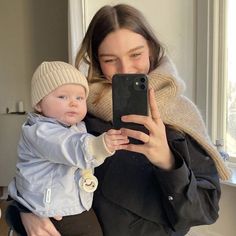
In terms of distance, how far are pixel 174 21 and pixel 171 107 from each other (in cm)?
122

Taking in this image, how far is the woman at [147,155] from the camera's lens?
0.72m

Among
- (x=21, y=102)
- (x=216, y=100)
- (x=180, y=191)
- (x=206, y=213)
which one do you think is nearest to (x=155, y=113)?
(x=180, y=191)

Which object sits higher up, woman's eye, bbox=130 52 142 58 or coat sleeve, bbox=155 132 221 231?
woman's eye, bbox=130 52 142 58

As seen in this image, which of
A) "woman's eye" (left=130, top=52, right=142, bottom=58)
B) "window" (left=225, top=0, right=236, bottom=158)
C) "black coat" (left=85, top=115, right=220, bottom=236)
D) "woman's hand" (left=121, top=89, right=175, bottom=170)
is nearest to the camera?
"woman's hand" (left=121, top=89, right=175, bottom=170)

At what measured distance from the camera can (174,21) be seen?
198cm

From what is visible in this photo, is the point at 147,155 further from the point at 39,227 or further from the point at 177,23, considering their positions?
the point at 177,23

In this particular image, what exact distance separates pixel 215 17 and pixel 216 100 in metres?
0.44

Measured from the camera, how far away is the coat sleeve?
0.71 meters

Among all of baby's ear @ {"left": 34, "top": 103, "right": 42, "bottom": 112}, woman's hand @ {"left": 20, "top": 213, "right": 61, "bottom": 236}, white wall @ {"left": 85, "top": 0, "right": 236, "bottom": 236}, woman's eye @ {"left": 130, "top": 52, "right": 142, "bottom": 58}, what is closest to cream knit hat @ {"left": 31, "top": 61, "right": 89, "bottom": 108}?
baby's ear @ {"left": 34, "top": 103, "right": 42, "bottom": 112}

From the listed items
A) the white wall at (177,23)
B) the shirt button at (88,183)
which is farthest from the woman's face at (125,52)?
the white wall at (177,23)

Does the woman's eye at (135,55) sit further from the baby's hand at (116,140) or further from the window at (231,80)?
the window at (231,80)

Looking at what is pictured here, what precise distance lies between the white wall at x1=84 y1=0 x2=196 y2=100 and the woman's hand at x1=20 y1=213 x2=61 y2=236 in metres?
1.36

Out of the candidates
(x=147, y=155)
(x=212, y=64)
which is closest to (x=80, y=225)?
(x=147, y=155)

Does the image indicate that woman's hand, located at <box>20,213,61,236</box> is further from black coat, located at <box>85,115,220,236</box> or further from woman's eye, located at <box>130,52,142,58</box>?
woman's eye, located at <box>130,52,142,58</box>
